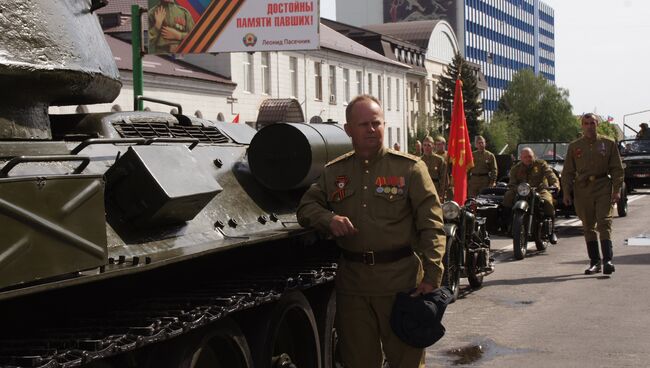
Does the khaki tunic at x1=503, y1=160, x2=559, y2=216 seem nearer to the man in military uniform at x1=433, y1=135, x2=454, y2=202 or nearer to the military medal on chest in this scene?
the man in military uniform at x1=433, y1=135, x2=454, y2=202

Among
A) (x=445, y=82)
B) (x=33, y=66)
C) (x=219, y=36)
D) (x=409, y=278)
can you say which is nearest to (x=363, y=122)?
(x=409, y=278)

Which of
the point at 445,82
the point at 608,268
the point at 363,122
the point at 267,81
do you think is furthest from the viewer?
the point at 445,82

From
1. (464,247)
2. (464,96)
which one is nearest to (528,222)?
(464,247)

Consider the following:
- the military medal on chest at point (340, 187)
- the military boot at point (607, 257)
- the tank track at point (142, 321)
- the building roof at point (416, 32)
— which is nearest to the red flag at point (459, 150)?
the military boot at point (607, 257)

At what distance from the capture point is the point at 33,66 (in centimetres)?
535

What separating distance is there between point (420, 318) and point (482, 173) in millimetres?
14075

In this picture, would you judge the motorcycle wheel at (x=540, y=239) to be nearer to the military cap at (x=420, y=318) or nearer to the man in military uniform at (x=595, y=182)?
the man in military uniform at (x=595, y=182)

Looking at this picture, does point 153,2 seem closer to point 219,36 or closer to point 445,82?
point 219,36

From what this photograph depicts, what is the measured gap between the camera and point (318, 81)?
173 ft

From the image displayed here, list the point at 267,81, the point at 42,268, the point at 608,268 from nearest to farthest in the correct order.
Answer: the point at 42,268
the point at 608,268
the point at 267,81

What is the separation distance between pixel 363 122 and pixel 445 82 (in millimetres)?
77986

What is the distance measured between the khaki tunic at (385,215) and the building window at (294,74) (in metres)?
43.7

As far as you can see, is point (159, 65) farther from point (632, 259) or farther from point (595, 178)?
point (595, 178)

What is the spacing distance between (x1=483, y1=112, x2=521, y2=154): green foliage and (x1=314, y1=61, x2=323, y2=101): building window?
111 feet
